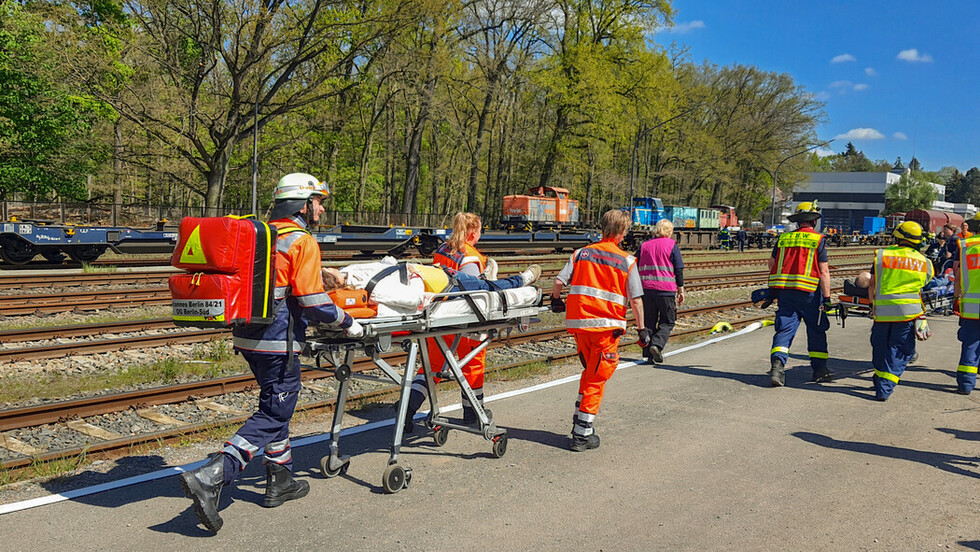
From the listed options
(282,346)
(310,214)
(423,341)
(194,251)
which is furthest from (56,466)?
(423,341)

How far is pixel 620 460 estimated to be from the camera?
17.5ft

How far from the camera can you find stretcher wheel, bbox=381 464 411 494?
4496mm

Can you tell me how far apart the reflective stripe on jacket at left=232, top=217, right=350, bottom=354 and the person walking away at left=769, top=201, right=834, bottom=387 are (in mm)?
5728

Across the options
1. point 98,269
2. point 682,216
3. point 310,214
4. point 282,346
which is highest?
point 682,216

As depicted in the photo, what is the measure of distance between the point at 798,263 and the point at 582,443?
4.06 meters

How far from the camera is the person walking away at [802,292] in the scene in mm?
7926

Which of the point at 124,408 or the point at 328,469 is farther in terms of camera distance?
the point at 124,408

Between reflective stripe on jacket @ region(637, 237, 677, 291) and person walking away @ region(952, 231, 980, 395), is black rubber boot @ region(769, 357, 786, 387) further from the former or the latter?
person walking away @ region(952, 231, 980, 395)

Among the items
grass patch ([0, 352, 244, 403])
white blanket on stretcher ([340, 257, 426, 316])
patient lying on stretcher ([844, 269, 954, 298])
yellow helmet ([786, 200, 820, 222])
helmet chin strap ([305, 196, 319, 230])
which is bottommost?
grass patch ([0, 352, 244, 403])

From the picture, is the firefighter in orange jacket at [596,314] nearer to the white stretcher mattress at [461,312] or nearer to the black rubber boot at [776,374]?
the white stretcher mattress at [461,312]

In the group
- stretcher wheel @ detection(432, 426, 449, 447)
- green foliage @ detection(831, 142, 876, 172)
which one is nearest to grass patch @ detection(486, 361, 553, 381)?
stretcher wheel @ detection(432, 426, 449, 447)

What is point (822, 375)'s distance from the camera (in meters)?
8.08

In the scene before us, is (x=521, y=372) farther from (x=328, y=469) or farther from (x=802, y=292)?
(x=328, y=469)

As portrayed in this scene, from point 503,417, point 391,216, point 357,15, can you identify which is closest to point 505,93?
point 391,216
